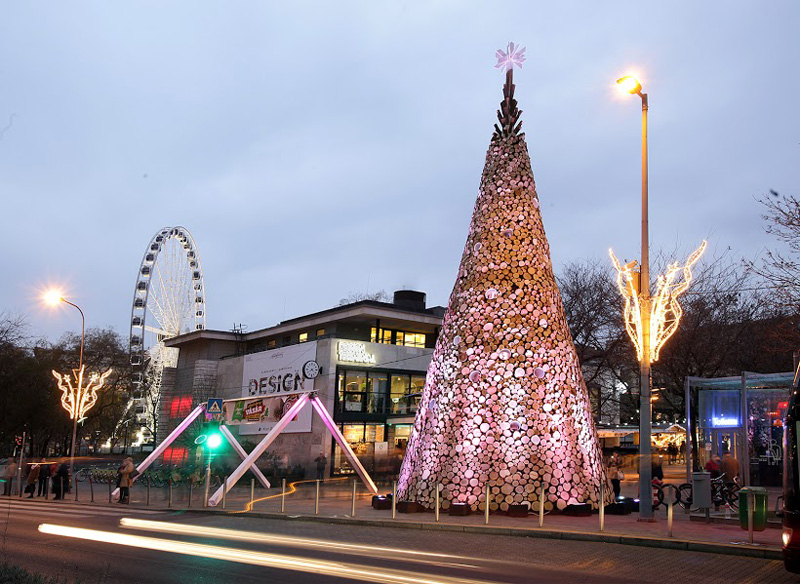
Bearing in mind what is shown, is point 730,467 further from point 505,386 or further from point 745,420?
point 505,386

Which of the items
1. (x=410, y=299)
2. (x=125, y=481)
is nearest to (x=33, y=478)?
(x=125, y=481)

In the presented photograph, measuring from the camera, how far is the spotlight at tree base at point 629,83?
53.7 feet

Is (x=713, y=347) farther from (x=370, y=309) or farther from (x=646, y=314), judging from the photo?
(x=370, y=309)

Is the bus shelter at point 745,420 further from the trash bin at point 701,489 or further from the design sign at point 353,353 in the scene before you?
the design sign at point 353,353

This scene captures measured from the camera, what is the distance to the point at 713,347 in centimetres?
2931

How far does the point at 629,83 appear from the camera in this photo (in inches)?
646

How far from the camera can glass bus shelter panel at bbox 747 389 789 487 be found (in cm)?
2598

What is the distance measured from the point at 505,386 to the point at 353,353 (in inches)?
1040

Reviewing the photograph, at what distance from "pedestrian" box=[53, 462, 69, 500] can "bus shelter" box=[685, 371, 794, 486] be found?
72.1ft

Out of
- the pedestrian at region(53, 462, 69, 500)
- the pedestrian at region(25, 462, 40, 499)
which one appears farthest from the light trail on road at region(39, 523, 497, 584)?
the pedestrian at region(25, 462, 40, 499)

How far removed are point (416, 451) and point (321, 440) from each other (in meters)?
23.8

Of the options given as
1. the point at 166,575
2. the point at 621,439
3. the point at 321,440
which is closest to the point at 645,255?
the point at 166,575

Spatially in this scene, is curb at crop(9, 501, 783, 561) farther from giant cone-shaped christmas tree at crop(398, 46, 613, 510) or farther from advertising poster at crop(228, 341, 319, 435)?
advertising poster at crop(228, 341, 319, 435)

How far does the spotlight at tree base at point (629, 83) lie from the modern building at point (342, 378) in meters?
24.0
